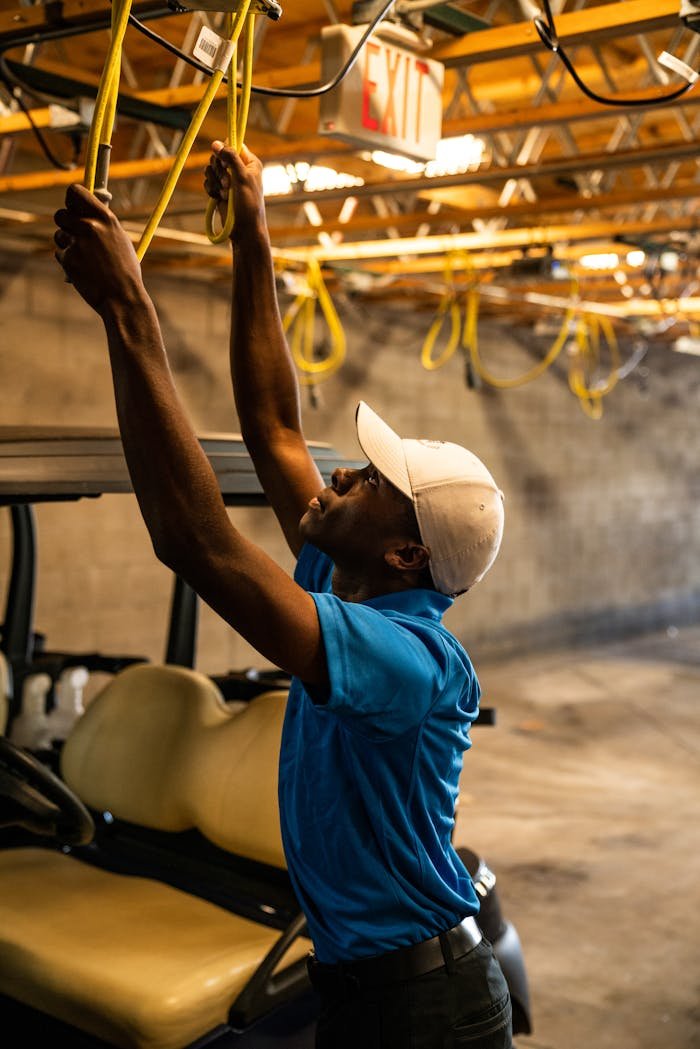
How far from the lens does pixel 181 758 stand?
Answer: 10.8ft

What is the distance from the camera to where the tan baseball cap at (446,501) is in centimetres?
171

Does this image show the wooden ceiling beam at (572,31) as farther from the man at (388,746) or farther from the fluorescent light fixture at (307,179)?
the man at (388,746)

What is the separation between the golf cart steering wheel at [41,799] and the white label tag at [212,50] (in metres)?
1.66

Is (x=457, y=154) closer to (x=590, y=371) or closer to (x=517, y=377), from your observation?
(x=517, y=377)

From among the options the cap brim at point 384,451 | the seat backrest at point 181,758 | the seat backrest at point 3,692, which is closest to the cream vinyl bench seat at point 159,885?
the seat backrest at point 181,758

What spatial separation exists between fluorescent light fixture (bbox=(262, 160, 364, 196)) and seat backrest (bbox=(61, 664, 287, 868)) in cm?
271

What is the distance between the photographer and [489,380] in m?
10.6

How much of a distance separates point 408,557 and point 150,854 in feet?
6.45

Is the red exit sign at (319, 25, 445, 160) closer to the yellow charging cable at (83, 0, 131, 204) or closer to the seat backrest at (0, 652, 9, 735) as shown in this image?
the yellow charging cable at (83, 0, 131, 204)

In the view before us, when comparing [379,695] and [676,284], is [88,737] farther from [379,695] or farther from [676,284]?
[676,284]

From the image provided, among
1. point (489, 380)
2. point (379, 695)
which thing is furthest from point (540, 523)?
point (379, 695)

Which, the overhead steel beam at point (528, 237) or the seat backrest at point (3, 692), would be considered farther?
the overhead steel beam at point (528, 237)

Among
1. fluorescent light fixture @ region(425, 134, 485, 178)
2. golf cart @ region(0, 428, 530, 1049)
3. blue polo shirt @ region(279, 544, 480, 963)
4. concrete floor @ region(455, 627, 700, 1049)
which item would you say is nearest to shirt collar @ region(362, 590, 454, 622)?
blue polo shirt @ region(279, 544, 480, 963)

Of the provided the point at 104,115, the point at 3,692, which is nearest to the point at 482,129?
the point at 3,692
